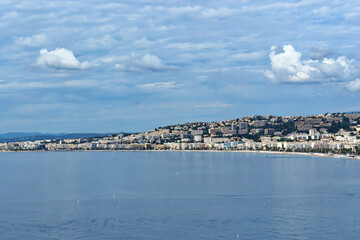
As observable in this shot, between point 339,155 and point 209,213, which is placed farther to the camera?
point 339,155

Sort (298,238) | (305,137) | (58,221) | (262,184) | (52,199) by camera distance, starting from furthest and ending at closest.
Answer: (305,137), (262,184), (52,199), (58,221), (298,238)

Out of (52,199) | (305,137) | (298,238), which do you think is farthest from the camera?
(305,137)

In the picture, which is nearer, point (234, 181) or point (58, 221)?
point (58, 221)

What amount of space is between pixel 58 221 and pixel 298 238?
55.5 feet

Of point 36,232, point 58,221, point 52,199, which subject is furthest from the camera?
point 52,199

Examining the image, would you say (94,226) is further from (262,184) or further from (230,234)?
(262,184)

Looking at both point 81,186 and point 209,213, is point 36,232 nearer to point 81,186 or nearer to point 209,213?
point 209,213

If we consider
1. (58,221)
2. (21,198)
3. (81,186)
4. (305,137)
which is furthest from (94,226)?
(305,137)

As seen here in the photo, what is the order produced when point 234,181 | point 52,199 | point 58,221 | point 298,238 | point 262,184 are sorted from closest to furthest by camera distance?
point 298,238, point 58,221, point 52,199, point 262,184, point 234,181

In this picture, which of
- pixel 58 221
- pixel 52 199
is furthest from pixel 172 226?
pixel 52 199

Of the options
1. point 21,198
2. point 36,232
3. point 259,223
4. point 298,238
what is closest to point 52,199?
point 21,198

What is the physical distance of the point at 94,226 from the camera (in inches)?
1409

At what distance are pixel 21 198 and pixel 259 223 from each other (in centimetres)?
2458

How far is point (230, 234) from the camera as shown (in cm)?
3291
